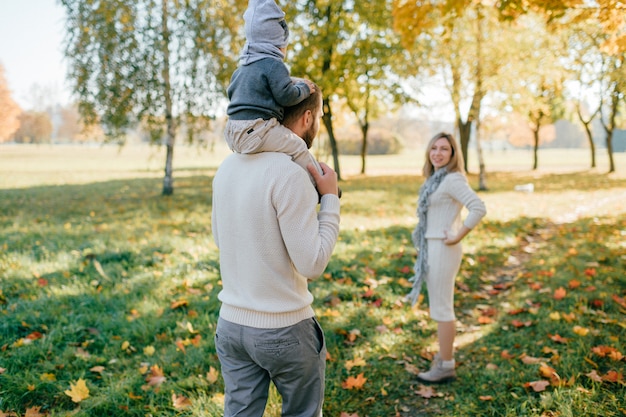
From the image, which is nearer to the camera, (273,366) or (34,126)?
(273,366)

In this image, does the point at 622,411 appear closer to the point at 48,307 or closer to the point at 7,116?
the point at 48,307

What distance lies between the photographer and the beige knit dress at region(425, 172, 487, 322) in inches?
147

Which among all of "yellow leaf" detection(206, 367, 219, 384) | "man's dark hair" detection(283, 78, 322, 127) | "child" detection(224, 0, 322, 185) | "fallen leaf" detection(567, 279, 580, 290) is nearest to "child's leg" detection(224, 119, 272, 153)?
"child" detection(224, 0, 322, 185)

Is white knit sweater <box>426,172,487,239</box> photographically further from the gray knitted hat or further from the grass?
the gray knitted hat

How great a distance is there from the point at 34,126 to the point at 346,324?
69.6 m

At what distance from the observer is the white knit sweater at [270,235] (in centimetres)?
167

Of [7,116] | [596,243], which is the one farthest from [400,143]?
[596,243]

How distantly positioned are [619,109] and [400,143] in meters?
37.1

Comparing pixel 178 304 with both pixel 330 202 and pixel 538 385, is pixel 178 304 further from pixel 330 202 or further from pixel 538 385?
pixel 330 202

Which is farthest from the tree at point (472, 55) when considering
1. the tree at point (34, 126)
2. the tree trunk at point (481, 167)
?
the tree at point (34, 126)

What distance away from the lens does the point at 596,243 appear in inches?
316

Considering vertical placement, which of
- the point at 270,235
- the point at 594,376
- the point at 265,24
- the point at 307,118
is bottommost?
the point at 594,376

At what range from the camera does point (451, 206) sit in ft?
12.5

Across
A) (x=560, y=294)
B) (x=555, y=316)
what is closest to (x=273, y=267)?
(x=555, y=316)
